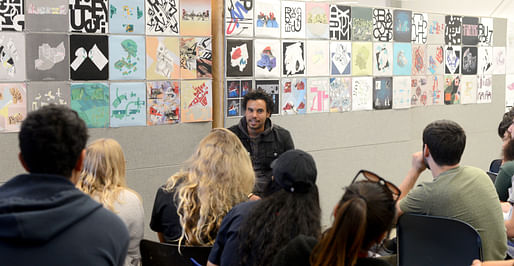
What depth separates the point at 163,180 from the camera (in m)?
4.50

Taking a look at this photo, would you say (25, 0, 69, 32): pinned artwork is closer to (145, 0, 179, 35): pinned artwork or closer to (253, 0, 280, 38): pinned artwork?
(145, 0, 179, 35): pinned artwork

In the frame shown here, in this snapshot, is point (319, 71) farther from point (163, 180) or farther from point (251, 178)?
point (251, 178)

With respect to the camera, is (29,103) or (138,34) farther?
(138,34)

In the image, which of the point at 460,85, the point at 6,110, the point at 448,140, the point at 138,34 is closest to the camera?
the point at 448,140

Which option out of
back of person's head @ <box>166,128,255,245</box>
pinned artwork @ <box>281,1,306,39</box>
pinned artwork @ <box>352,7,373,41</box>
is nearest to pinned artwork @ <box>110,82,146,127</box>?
pinned artwork @ <box>281,1,306,39</box>

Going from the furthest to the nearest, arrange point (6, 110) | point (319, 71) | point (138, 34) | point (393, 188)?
point (319, 71) < point (138, 34) < point (6, 110) < point (393, 188)

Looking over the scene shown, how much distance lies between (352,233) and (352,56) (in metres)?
4.20

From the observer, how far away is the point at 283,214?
2004mm

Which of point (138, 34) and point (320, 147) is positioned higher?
point (138, 34)

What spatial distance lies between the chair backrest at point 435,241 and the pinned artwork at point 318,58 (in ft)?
9.31

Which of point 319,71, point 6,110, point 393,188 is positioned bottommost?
point 393,188

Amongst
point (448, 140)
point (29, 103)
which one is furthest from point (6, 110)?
point (448, 140)

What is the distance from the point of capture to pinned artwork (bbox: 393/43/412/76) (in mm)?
6094

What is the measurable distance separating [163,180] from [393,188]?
2771 mm
